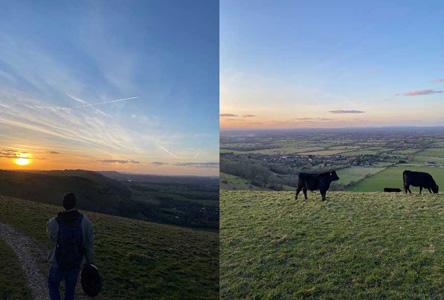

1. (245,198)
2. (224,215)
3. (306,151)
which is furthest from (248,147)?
(224,215)

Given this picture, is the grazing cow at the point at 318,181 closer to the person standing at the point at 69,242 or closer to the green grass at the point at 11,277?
the green grass at the point at 11,277

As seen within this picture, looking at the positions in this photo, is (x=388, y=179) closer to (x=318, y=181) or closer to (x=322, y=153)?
(x=322, y=153)

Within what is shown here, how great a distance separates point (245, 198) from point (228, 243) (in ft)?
16.2

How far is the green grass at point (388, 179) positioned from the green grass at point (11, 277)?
17.2 m

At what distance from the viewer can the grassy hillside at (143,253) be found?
5484 millimetres

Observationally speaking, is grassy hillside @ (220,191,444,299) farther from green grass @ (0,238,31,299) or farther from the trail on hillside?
green grass @ (0,238,31,299)

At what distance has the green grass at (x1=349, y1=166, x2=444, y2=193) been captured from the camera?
54.9 ft

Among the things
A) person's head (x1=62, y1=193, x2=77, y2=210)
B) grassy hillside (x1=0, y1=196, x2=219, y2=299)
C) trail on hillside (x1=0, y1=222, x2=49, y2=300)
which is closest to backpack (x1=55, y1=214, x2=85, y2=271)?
person's head (x1=62, y1=193, x2=77, y2=210)

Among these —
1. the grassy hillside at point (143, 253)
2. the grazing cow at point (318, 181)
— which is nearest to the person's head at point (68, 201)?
the grassy hillside at point (143, 253)

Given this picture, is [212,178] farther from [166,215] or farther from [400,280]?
[400,280]

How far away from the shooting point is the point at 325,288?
26.4 feet

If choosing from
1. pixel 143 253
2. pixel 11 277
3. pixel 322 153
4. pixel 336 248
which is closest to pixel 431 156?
pixel 322 153

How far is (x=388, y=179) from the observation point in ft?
57.5

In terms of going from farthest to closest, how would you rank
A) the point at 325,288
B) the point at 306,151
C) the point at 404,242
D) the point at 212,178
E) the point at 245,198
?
the point at 306,151, the point at 245,198, the point at 404,242, the point at 212,178, the point at 325,288
